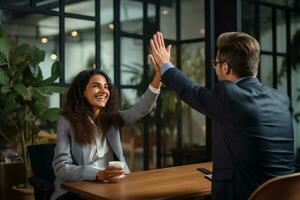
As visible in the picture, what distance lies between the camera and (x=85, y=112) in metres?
2.37

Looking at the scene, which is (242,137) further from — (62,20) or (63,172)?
(62,20)

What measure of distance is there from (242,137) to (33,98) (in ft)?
6.69

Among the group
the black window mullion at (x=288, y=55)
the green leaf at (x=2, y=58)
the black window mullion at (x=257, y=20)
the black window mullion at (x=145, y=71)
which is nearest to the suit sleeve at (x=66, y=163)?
the green leaf at (x=2, y=58)

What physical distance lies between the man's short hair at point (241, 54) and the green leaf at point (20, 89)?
181cm

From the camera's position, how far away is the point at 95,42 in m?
4.02

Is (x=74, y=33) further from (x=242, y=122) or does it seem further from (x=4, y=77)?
(x=242, y=122)

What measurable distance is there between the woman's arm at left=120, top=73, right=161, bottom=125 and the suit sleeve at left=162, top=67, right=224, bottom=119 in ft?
2.10

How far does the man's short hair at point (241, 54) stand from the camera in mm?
1581

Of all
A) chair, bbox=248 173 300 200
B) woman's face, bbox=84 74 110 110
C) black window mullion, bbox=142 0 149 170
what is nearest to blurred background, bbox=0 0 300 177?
black window mullion, bbox=142 0 149 170

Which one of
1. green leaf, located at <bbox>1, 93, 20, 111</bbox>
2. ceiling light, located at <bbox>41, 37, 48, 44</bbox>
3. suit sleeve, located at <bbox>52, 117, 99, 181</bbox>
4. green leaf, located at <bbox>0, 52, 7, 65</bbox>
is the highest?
ceiling light, located at <bbox>41, 37, 48, 44</bbox>

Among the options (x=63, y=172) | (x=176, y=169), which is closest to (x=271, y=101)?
→ (x=176, y=169)

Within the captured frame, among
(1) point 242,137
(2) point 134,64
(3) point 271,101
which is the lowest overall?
(1) point 242,137

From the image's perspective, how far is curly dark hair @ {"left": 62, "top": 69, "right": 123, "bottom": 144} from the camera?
225 cm

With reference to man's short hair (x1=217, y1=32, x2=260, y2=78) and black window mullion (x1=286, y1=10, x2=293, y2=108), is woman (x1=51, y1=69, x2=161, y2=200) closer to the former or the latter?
man's short hair (x1=217, y1=32, x2=260, y2=78)
